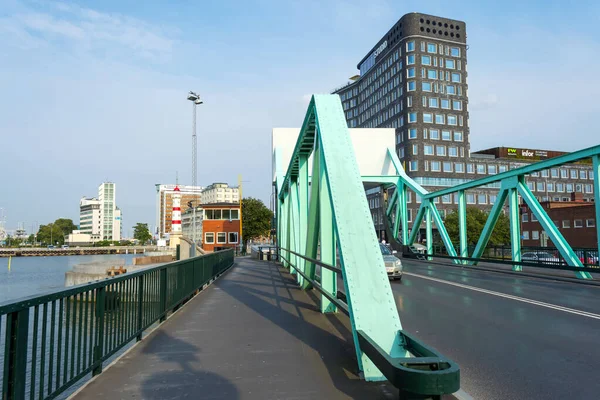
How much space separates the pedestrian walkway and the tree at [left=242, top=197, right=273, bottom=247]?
6060cm

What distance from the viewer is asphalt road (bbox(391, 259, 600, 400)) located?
4.79m

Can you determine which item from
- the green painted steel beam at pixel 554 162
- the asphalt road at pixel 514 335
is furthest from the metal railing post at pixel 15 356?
the green painted steel beam at pixel 554 162

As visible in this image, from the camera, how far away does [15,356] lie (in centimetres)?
322

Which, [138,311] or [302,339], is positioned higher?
[138,311]

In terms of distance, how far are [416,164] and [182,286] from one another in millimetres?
70903

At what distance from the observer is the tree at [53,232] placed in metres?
165

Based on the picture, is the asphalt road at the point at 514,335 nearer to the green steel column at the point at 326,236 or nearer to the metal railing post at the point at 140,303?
the green steel column at the point at 326,236

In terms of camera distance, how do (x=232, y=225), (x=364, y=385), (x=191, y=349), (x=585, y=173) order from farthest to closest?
1. (x=585, y=173)
2. (x=232, y=225)
3. (x=191, y=349)
4. (x=364, y=385)

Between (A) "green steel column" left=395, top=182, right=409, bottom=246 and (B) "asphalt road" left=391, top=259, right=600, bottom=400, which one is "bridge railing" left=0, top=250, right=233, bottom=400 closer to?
(B) "asphalt road" left=391, top=259, right=600, bottom=400

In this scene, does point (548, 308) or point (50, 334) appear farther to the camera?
point (548, 308)

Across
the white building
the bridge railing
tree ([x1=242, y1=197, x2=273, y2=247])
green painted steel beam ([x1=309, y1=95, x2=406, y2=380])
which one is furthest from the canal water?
the white building

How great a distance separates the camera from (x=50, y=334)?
12.5 feet

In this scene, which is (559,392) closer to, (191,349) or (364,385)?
(364,385)

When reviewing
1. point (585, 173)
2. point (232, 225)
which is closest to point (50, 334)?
point (232, 225)
